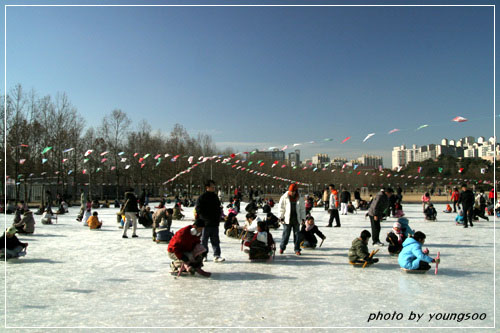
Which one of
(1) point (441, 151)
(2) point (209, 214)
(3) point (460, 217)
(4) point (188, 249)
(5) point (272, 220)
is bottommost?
(3) point (460, 217)

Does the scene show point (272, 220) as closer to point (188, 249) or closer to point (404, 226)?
point (404, 226)

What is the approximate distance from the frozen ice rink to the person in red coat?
0.22 meters

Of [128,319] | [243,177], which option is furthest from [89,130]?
[128,319]

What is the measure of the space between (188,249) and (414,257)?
423 cm

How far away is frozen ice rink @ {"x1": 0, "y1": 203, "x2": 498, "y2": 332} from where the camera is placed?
15.4 ft

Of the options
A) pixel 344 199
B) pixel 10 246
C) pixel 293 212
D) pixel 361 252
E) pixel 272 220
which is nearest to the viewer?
pixel 361 252

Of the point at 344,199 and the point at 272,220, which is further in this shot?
the point at 344,199

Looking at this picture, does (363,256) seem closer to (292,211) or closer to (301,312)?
(292,211)

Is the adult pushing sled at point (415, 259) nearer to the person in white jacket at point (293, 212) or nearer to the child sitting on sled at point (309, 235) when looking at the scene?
the person in white jacket at point (293, 212)

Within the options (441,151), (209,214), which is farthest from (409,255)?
(441,151)

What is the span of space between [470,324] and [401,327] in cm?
86

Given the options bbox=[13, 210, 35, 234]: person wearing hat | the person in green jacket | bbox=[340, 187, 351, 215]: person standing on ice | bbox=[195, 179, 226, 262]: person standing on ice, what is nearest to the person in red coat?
bbox=[195, 179, 226, 262]: person standing on ice

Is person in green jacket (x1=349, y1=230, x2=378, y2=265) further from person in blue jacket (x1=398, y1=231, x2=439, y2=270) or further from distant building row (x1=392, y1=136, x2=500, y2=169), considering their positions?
distant building row (x1=392, y1=136, x2=500, y2=169)

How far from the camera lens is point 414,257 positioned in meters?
7.27
